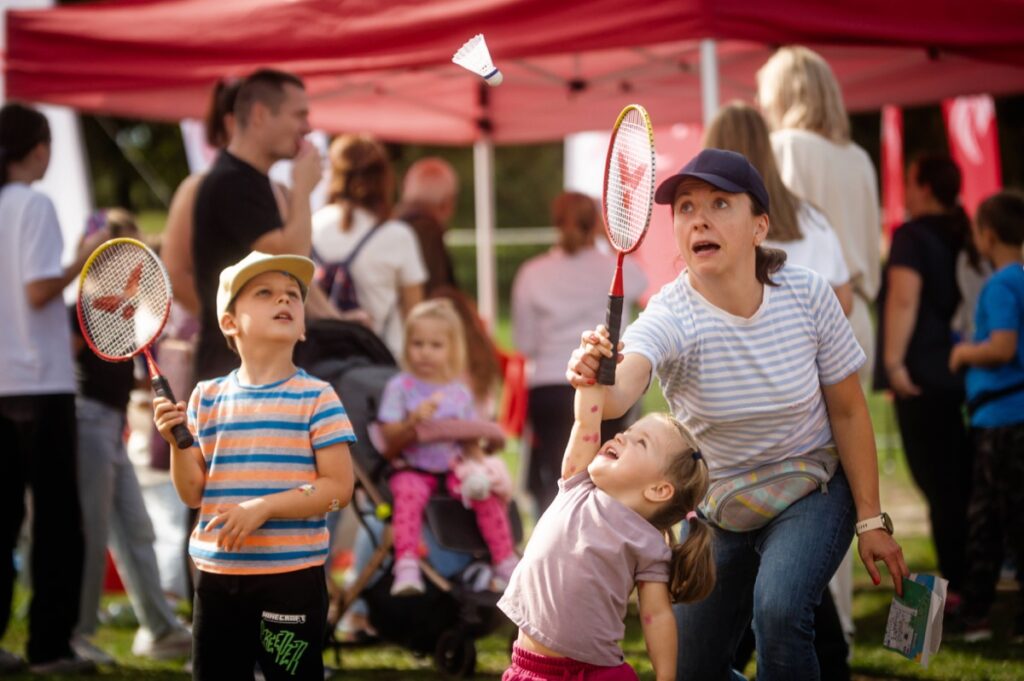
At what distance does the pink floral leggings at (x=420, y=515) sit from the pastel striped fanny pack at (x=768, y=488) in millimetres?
1814

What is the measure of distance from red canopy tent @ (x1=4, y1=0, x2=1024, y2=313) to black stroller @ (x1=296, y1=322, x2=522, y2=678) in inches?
51.5

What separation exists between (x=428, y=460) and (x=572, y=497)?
207 cm

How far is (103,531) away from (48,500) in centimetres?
62

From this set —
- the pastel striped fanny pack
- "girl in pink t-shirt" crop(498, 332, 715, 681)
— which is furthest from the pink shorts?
the pastel striped fanny pack

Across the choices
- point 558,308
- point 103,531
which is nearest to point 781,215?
point 558,308

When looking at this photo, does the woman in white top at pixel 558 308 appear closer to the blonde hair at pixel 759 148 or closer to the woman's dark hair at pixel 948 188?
the woman's dark hair at pixel 948 188

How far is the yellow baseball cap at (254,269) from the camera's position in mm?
3822

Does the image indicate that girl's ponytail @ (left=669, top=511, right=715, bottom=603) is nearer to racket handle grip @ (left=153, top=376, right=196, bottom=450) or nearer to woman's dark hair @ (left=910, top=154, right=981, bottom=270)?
racket handle grip @ (left=153, top=376, right=196, bottom=450)

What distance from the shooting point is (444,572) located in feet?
17.6

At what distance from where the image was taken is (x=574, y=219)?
24.7 ft

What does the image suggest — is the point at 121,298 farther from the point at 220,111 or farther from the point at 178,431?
the point at 220,111

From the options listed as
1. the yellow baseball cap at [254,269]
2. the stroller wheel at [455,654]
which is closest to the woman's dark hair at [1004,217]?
the stroller wheel at [455,654]

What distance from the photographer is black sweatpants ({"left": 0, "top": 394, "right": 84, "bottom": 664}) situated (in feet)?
17.5

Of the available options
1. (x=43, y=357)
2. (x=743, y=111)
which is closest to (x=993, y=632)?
(x=743, y=111)
